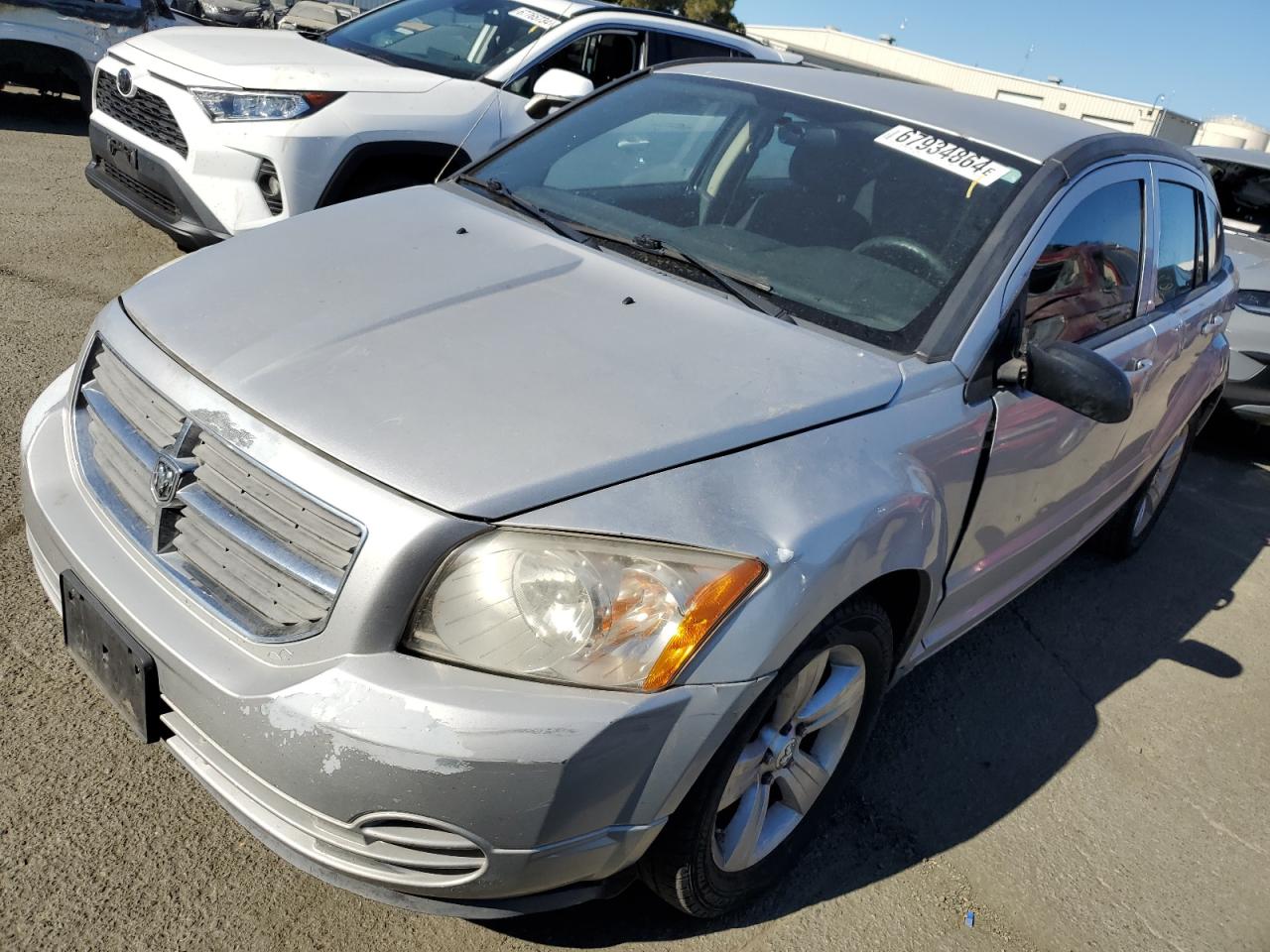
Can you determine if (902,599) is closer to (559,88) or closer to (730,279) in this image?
(730,279)

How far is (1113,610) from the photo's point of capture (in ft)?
14.9

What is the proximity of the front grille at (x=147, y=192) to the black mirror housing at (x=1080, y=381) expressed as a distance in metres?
4.18

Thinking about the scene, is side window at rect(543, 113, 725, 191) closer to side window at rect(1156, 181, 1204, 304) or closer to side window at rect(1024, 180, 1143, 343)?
side window at rect(1024, 180, 1143, 343)

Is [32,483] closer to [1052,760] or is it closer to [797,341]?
[797,341]

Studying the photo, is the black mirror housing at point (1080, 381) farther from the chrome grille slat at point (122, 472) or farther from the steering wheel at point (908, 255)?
the chrome grille slat at point (122, 472)

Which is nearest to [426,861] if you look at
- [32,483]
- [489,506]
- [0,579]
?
[489,506]

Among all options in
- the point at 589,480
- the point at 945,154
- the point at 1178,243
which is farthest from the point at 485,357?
the point at 1178,243

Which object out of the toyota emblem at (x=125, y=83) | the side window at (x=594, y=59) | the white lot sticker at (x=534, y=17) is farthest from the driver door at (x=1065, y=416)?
the toyota emblem at (x=125, y=83)

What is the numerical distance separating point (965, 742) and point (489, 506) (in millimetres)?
2121

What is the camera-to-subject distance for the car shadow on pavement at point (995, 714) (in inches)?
102

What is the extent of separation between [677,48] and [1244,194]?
448 cm

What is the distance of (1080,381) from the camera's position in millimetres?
2533

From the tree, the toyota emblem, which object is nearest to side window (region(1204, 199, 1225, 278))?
the toyota emblem

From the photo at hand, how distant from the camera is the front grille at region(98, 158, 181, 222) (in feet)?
17.3
